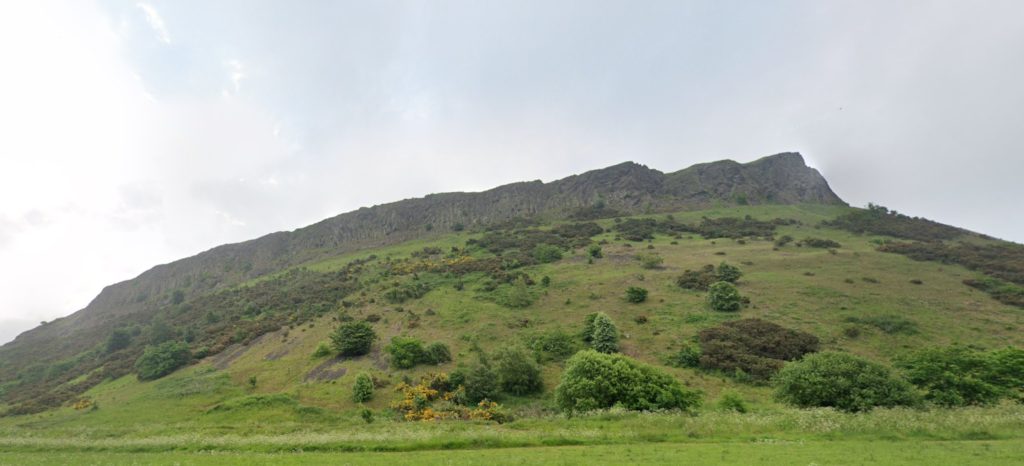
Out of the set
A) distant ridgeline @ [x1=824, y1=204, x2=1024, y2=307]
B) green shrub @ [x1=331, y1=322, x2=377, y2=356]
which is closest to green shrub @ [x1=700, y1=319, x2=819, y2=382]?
distant ridgeline @ [x1=824, y1=204, x2=1024, y2=307]

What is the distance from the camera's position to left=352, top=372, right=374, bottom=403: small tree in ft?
130

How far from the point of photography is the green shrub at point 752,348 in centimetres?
4062

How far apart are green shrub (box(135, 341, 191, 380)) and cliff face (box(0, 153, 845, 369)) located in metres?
69.2

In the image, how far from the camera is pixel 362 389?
39938mm

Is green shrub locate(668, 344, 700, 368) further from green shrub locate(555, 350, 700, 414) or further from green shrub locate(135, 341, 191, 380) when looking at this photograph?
green shrub locate(135, 341, 191, 380)

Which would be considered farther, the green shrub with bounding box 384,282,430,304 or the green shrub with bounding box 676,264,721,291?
the green shrub with bounding box 384,282,430,304

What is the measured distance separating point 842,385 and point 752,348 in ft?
61.7

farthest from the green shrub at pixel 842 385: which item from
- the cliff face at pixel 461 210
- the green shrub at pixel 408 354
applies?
the cliff face at pixel 461 210

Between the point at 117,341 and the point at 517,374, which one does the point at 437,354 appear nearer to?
the point at 517,374

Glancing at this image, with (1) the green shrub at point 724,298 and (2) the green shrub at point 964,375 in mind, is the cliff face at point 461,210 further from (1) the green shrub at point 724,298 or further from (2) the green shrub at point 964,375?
(2) the green shrub at point 964,375


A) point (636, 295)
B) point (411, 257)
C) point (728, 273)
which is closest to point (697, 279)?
point (728, 273)

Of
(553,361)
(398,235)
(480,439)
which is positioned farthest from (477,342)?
(398,235)

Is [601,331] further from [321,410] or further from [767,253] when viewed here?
[767,253]

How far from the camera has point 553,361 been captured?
152 ft
